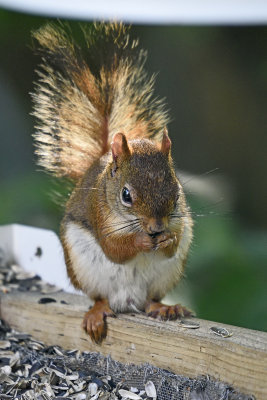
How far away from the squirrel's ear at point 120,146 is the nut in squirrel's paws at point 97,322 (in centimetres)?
45

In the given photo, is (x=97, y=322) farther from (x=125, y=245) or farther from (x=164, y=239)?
(x=164, y=239)

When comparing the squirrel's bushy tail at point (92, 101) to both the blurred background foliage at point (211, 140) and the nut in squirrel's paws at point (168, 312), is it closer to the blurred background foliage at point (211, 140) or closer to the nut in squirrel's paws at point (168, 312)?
the blurred background foliage at point (211, 140)

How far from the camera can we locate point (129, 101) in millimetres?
2061

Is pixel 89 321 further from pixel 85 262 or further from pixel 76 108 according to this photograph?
pixel 76 108

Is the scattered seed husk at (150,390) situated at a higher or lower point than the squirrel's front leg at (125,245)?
lower

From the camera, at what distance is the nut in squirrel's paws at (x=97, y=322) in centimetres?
191

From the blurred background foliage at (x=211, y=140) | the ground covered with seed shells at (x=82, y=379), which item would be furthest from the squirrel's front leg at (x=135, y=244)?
the blurred background foliage at (x=211, y=140)

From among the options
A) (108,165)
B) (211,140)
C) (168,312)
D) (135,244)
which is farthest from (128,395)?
(211,140)

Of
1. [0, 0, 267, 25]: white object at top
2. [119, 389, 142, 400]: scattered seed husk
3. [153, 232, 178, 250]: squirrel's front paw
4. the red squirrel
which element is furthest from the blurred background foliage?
[119, 389, 142, 400]: scattered seed husk

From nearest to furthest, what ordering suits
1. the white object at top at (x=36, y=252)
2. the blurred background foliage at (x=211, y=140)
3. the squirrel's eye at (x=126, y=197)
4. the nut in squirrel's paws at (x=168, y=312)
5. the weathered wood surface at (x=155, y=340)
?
the weathered wood surface at (x=155, y=340)
the squirrel's eye at (x=126, y=197)
the nut in squirrel's paws at (x=168, y=312)
the white object at top at (x=36, y=252)
the blurred background foliage at (x=211, y=140)

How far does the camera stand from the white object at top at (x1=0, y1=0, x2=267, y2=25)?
2.06 m

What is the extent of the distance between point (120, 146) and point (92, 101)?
367mm

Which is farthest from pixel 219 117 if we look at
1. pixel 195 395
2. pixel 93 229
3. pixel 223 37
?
pixel 195 395

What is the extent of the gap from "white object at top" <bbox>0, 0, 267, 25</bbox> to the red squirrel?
15cm
